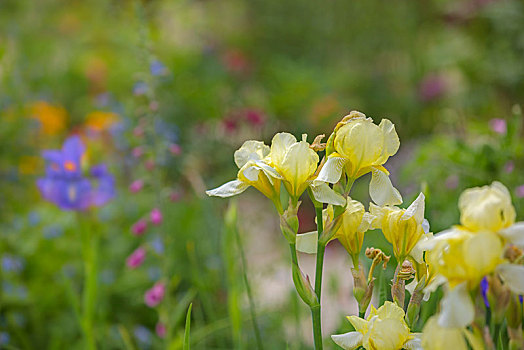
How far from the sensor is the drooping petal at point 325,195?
62 centimetres

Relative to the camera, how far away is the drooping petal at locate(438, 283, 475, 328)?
455 millimetres

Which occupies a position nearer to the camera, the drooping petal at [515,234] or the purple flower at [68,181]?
the drooping petal at [515,234]

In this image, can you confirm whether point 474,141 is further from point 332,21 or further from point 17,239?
point 332,21

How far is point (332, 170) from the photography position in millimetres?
614

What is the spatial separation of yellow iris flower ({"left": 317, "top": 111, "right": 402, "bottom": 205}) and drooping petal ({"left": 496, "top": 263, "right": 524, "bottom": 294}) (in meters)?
0.18

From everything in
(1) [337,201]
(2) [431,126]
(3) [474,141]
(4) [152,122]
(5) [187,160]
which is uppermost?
(1) [337,201]

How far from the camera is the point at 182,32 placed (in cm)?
499

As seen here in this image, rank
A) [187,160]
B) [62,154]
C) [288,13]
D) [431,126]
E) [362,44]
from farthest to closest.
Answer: [288,13] → [362,44] → [431,126] → [187,160] → [62,154]

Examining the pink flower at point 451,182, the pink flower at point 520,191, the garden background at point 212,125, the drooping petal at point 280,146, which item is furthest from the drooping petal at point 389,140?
the pink flower at point 451,182

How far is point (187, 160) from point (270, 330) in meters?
0.95

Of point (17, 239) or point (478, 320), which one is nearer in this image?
point (478, 320)

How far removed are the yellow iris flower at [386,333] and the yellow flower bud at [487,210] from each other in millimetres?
151

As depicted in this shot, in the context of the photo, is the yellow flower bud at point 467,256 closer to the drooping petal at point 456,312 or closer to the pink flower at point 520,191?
the drooping petal at point 456,312

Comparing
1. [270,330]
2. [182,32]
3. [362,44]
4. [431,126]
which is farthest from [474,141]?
[182,32]
